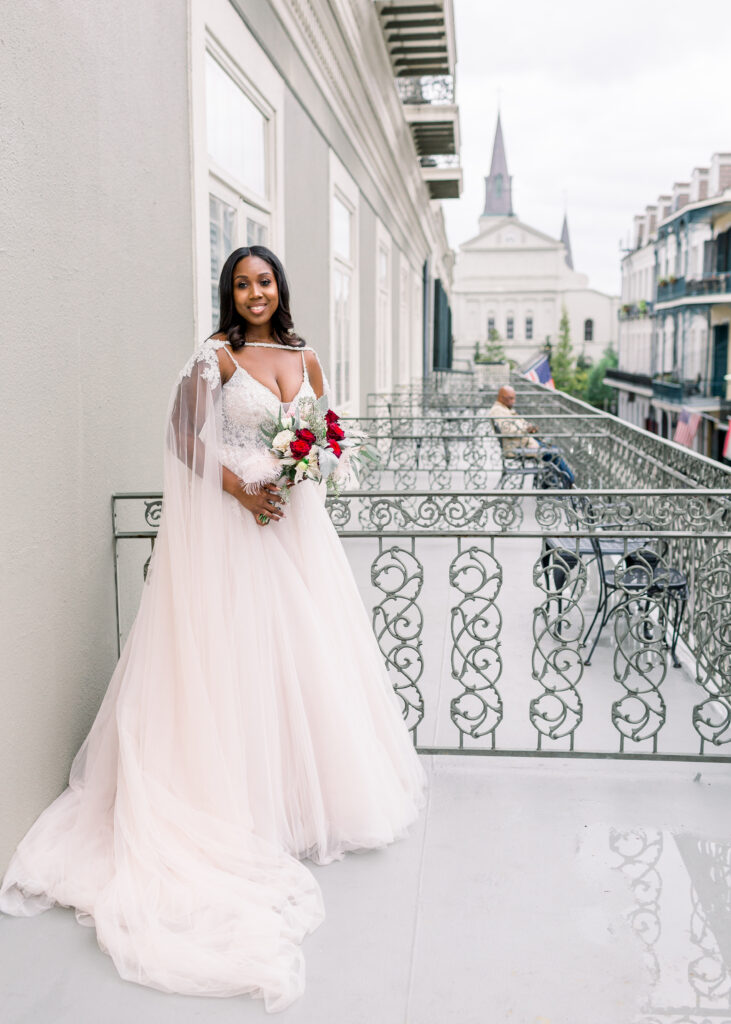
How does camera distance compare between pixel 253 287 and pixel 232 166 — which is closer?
pixel 253 287

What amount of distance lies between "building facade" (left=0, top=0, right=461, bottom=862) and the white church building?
8372 centimetres

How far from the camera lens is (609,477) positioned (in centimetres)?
902

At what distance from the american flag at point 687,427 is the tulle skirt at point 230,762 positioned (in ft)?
122

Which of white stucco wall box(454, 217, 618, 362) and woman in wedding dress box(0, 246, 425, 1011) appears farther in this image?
white stucco wall box(454, 217, 618, 362)

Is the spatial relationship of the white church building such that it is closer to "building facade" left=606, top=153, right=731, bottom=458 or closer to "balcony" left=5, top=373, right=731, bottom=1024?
"building facade" left=606, top=153, right=731, bottom=458

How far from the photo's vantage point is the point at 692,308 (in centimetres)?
4041

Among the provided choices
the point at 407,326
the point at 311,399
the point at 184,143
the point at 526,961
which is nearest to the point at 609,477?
the point at 184,143

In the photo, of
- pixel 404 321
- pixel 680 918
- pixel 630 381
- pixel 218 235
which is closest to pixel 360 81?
pixel 218 235

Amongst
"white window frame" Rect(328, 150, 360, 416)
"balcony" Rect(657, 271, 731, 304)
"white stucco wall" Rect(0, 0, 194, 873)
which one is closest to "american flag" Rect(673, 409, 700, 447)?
"balcony" Rect(657, 271, 731, 304)

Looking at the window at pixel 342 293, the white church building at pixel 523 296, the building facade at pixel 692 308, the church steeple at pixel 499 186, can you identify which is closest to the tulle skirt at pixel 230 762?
the window at pixel 342 293

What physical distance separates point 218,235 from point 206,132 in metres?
0.71

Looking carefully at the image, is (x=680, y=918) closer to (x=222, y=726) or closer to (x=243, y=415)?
(x=222, y=726)

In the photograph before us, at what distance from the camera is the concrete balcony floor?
2.48m

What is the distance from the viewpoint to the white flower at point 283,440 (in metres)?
3.18
